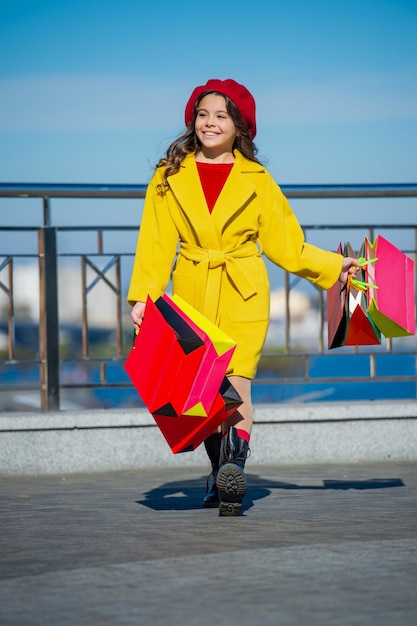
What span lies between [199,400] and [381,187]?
283cm

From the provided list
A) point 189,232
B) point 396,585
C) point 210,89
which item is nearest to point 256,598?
point 396,585

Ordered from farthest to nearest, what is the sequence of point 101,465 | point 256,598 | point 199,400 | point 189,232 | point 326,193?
point 326,193 < point 101,465 < point 189,232 < point 199,400 < point 256,598

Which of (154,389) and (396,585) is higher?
(154,389)

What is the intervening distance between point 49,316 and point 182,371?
7.23 feet

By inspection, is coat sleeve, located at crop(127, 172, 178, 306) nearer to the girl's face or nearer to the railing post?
the girl's face

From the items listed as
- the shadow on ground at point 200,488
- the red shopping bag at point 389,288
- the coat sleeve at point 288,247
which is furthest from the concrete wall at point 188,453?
the coat sleeve at point 288,247

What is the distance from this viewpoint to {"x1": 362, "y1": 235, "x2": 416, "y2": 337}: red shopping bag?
5129mm

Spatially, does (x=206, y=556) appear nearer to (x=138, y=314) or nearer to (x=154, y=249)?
(x=138, y=314)

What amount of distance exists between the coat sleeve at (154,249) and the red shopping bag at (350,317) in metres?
0.80

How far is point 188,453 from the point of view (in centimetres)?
649

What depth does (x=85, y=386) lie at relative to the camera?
6617mm

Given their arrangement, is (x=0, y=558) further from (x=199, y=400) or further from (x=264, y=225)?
(x=264, y=225)

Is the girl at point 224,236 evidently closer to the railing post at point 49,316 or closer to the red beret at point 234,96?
the red beret at point 234,96

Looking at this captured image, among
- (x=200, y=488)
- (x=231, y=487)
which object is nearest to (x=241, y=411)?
(x=231, y=487)
